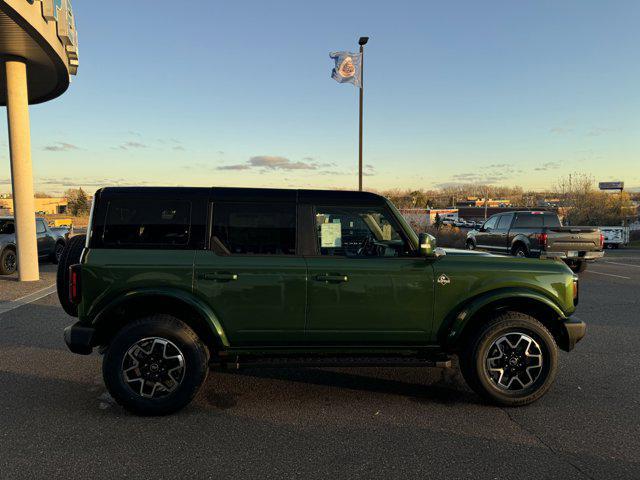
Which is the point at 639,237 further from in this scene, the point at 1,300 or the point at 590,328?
the point at 1,300

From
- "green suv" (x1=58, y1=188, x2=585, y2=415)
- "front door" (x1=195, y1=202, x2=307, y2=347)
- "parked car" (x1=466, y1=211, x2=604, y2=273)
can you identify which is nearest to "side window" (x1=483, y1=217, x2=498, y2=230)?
"parked car" (x1=466, y1=211, x2=604, y2=273)

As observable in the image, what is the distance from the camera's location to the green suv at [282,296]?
11.9 feet

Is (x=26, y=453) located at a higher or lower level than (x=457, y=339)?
lower

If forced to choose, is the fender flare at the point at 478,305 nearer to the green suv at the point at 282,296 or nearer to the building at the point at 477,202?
the green suv at the point at 282,296

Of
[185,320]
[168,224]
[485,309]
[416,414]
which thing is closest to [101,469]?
[185,320]

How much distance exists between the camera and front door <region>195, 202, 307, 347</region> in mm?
3672

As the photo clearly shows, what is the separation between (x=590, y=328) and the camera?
21.5ft

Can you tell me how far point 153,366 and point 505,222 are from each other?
12390 millimetres

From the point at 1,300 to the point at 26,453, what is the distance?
675cm

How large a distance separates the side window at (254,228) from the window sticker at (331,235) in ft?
0.84

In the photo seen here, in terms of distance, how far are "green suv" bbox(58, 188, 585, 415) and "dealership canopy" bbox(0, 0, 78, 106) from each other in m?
6.68

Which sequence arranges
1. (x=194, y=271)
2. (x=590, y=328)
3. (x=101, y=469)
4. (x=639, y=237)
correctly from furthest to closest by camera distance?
(x=639, y=237) < (x=590, y=328) < (x=194, y=271) < (x=101, y=469)

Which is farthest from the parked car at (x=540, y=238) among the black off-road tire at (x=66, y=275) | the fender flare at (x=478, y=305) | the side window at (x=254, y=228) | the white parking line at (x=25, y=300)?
the white parking line at (x=25, y=300)

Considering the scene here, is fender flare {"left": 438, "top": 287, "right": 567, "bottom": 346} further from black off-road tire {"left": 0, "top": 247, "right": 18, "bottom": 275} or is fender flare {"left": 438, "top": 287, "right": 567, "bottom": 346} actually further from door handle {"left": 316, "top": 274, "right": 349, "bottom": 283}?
black off-road tire {"left": 0, "top": 247, "right": 18, "bottom": 275}
